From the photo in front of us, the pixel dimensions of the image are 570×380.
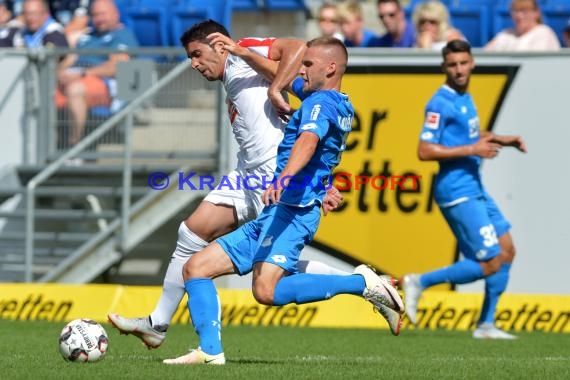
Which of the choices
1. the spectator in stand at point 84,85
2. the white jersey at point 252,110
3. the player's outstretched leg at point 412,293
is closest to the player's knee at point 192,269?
the white jersey at point 252,110

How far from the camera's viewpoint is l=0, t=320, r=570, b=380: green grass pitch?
7699mm

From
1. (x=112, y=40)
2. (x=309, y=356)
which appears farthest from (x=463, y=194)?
(x=112, y=40)

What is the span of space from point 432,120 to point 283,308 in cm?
283

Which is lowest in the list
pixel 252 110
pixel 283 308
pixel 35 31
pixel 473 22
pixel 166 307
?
pixel 283 308

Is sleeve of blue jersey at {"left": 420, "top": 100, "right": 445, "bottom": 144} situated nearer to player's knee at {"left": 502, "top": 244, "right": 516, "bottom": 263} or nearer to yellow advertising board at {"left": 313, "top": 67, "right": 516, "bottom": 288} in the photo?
player's knee at {"left": 502, "top": 244, "right": 516, "bottom": 263}

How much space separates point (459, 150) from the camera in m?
11.4

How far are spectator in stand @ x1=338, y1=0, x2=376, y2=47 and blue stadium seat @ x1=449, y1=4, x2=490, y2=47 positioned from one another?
1411 millimetres

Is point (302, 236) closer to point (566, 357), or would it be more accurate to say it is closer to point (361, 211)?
point (566, 357)

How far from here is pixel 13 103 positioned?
14.8 metres

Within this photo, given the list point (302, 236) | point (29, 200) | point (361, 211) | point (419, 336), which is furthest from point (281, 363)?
point (29, 200)

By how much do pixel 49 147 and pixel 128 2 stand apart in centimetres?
349

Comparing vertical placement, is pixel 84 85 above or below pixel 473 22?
below

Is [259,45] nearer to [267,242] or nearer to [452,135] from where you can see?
[267,242]

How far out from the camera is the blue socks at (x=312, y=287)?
808cm
